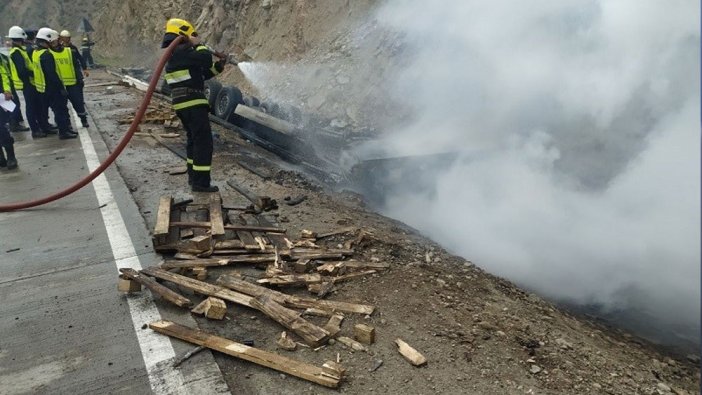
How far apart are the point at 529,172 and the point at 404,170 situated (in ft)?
6.33

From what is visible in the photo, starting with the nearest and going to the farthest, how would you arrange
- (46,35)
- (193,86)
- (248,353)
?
1. (248,353)
2. (193,86)
3. (46,35)

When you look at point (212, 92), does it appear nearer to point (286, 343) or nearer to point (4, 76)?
point (4, 76)

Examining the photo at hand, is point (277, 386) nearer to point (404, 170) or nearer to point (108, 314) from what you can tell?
point (108, 314)

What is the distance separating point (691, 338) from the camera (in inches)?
174

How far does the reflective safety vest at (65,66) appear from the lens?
29.9 ft

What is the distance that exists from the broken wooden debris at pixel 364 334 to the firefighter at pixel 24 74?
831 cm

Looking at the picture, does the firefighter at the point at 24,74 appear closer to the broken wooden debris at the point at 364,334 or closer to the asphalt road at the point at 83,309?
the asphalt road at the point at 83,309

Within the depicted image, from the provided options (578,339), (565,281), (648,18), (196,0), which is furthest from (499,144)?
(196,0)

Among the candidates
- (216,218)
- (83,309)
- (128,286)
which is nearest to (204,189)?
(216,218)

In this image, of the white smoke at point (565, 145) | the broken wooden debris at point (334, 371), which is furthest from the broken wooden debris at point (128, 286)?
the white smoke at point (565, 145)

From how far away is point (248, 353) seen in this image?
9.45ft

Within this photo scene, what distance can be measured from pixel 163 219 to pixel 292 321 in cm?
205

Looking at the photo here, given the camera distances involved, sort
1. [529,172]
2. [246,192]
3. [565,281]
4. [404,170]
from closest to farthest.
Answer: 1. [565,281]
2. [246,192]
3. [529,172]
4. [404,170]

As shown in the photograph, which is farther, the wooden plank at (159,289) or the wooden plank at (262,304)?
the wooden plank at (159,289)
